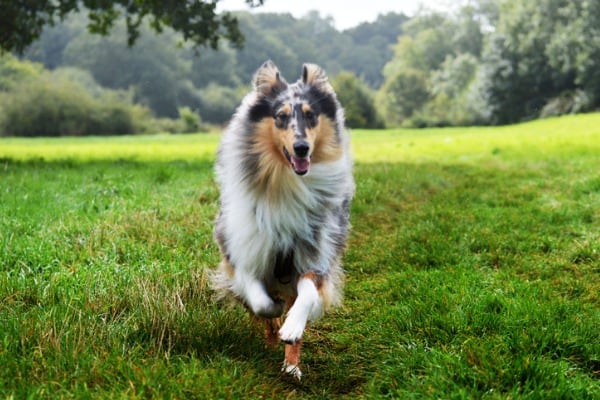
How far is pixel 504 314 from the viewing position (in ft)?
13.4

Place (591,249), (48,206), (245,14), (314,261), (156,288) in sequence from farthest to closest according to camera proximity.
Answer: (245,14) → (48,206) → (591,249) → (156,288) → (314,261)

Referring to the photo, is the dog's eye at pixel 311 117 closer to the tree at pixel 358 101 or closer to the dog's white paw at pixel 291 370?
the dog's white paw at pixel 291 370

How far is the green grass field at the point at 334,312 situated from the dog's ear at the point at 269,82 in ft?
5.34

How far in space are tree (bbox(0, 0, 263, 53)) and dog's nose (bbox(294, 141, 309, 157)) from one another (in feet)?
39.5

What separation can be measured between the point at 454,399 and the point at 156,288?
239 cm

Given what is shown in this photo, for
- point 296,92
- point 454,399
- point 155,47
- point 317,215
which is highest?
point 155,47

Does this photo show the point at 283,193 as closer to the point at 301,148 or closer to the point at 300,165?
the point at 300,165

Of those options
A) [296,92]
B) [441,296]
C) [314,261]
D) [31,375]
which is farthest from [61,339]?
[441,296]

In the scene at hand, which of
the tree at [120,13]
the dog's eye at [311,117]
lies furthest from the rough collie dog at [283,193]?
the tree at [120,13]

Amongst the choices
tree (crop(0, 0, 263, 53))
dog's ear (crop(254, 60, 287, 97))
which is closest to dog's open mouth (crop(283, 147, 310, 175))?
dog's ear (crop(254, 60, 287, 97))

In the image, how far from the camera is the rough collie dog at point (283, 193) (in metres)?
3.82

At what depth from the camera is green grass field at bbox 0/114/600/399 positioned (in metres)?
3.13

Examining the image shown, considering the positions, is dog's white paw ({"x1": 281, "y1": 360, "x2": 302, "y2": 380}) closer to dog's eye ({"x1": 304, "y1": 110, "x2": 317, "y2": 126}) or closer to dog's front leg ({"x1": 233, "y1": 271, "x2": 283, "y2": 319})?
dog's front leg ({"x1": 233, "y1": 271, "x2": 283, "y2": 319})

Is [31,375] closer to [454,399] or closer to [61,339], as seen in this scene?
[61,339]
